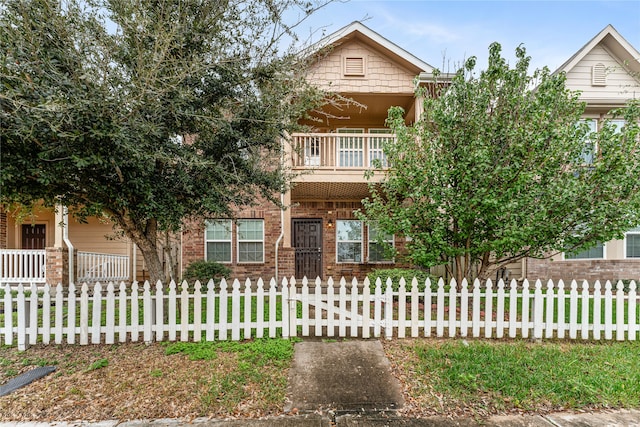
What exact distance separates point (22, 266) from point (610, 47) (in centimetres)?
1932

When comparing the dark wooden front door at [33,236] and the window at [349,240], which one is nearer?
the window at [349,240]

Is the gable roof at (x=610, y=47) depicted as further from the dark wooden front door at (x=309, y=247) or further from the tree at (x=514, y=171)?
the dark wooden front door at (x=309, y=247)

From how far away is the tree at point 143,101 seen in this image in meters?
3.33

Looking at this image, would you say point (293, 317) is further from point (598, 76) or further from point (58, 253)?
point (598, 76)

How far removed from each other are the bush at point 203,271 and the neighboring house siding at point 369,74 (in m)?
6.58

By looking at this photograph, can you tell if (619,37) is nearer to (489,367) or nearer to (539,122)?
(539,122)

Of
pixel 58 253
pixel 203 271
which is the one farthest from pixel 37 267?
pixel 203 271

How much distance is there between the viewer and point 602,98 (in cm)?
962

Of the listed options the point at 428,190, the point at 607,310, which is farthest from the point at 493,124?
the point at 607,310

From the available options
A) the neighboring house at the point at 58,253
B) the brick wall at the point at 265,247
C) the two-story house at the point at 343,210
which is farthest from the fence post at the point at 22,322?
the brick wall at the point at 265,247

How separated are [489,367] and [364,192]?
6759 mm

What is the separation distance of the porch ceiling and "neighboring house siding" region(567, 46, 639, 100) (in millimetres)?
7596

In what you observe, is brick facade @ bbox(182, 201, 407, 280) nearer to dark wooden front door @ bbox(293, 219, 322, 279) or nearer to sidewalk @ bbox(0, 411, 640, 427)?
dark wooden front door @ bbox(293, 219, 322, 279)

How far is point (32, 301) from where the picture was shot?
4531 millimetres
